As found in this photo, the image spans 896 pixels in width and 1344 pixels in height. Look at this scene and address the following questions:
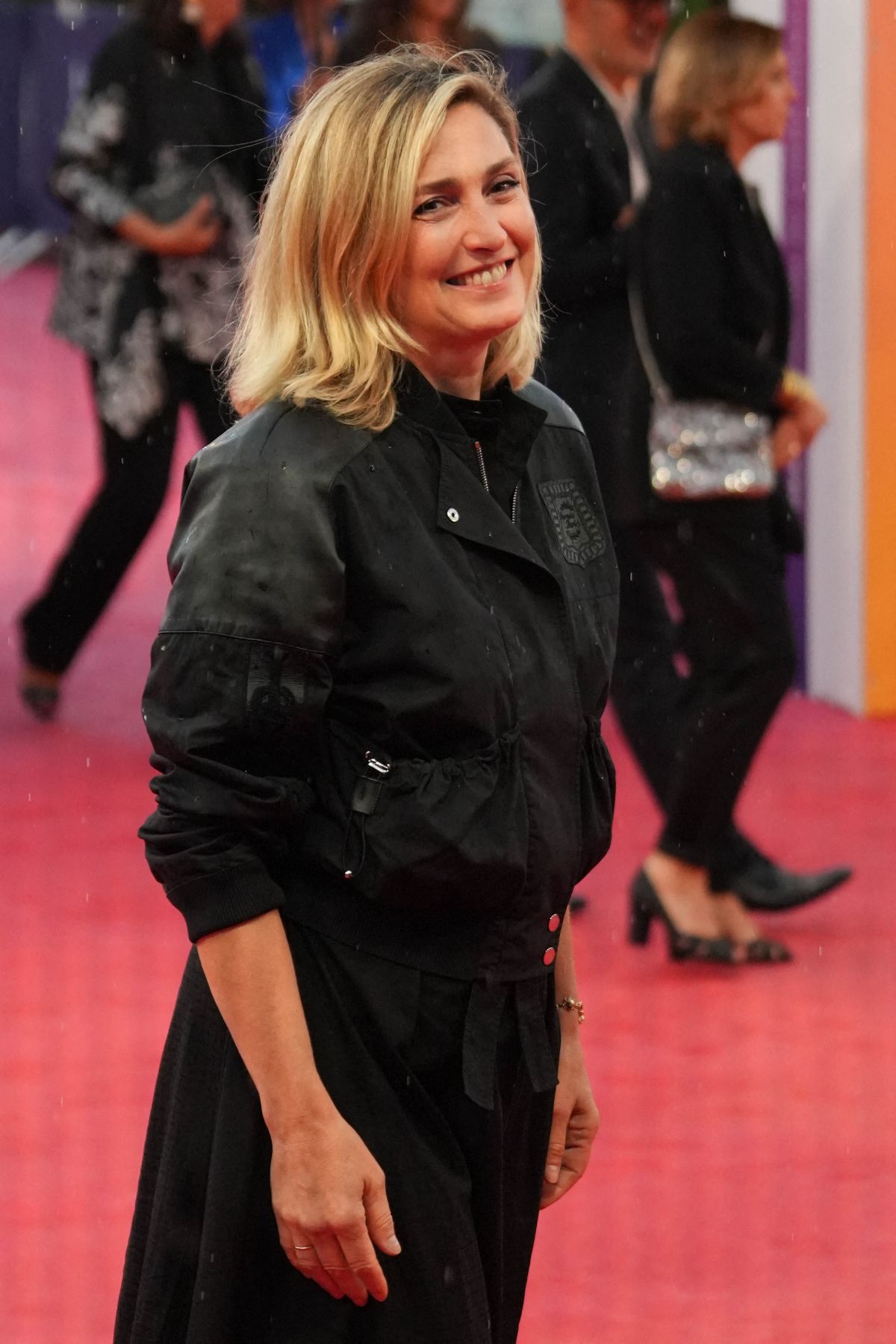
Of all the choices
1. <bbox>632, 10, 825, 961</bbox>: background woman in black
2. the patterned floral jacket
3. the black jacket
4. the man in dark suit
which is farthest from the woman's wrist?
the patterned floral jacket

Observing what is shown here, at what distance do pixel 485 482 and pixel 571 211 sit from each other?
317 centimetres

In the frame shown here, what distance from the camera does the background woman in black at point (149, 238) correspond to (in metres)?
6.18

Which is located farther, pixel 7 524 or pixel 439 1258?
pixel 7 524

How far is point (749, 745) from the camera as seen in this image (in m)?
4.70

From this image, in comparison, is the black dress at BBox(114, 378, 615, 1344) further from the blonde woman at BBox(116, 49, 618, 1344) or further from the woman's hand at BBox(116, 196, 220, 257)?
the woman's hand at BBox(116, 196, 220, 257)

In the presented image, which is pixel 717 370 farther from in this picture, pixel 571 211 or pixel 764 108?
pixel 571 211

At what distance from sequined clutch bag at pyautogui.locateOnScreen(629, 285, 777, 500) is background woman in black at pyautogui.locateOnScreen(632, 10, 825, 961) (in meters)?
0.03

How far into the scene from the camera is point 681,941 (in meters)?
4.76

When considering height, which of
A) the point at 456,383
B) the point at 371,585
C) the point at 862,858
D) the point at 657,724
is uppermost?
the point at 456,383

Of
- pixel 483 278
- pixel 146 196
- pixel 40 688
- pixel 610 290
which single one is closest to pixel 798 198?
pixel 610 290

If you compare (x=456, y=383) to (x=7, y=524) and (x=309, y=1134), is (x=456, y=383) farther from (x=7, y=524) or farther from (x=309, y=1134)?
(x=7, y=524)

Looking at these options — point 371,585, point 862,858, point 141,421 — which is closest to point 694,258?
point 862,858

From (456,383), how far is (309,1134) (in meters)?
0.72

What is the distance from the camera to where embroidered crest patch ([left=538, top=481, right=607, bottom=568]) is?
2.24m
